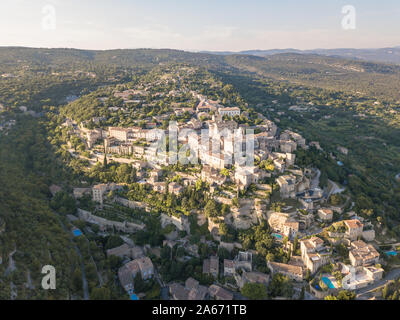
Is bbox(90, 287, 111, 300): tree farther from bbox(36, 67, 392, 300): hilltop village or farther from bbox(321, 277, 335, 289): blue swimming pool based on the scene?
bbox(321, 277, 335, 289): blue swimming pool

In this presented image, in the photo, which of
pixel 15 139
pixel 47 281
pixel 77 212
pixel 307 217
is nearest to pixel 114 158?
pixel 77 212

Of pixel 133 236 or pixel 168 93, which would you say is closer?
Answer: pixel 133 236

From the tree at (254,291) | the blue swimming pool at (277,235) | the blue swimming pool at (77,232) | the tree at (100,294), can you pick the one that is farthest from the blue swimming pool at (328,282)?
the blue swimming pool at (77,232)

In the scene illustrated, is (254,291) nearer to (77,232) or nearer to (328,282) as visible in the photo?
(328,282)

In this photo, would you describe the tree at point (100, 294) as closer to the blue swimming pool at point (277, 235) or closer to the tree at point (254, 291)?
the tree at point (254, 291)

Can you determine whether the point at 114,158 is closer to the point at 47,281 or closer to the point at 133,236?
the point at 133,236
